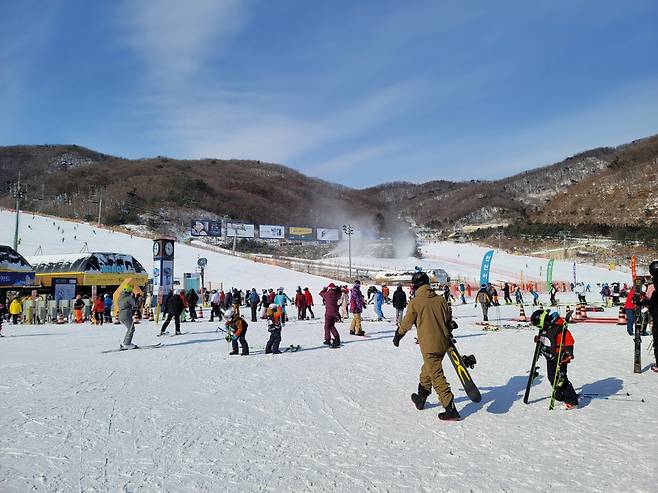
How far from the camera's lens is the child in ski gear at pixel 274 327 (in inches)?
403

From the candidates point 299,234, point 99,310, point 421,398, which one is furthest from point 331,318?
point 299,234

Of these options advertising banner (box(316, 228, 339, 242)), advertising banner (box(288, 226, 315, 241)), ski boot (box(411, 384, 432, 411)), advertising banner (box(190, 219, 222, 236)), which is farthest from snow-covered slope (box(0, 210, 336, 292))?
advertising banner (box(316, 228, 339, 242))

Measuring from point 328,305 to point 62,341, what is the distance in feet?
24.2

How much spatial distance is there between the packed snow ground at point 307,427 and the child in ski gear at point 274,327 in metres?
0.32

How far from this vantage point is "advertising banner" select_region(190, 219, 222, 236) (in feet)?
225

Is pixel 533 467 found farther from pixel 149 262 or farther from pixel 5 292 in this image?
pixel 149 262

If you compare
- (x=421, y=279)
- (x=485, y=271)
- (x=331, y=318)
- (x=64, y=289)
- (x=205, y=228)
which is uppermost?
(x=205, y=228)

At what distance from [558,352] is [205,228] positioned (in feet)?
218

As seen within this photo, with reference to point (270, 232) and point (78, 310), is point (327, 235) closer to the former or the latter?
point (270, 232)

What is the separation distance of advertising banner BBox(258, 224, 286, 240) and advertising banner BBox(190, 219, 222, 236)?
6617 millimetres

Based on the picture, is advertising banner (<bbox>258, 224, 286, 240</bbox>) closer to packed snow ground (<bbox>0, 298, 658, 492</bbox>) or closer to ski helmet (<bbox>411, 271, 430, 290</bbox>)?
packed snow ground (<bbox>0, 298, 658, 492</bbox>)

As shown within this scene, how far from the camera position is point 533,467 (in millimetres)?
4047

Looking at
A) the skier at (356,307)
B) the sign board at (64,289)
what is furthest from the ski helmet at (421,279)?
the sign board at (64,289)

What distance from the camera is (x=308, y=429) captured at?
5.12m
